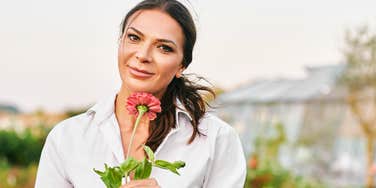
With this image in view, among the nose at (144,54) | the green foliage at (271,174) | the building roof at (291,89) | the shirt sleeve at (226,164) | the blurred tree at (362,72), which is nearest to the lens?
the nose at (144,54)

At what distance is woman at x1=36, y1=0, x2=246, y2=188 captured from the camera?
1.42m

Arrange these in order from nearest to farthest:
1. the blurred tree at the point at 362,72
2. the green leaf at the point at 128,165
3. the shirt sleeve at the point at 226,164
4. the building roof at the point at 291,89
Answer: the green leaf at the point at 128,165, the shirt sleeve at the point at 226,164, the blurred tree at the point at 362,72, the building roof at the point at 291,89

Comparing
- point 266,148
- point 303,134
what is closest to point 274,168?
point 266,148

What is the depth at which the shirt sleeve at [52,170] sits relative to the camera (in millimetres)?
1515

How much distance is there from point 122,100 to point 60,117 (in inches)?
441

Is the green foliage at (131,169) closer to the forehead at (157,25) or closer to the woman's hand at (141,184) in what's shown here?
the woman's hand at (141,184)

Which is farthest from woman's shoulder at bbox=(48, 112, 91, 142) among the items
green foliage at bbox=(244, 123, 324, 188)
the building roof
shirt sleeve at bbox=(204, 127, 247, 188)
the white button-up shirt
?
the building roof

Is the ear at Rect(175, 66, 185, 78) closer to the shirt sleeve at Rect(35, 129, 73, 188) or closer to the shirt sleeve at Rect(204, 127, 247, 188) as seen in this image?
the shirt sleeve at Rect(204, 127, 247, 188)

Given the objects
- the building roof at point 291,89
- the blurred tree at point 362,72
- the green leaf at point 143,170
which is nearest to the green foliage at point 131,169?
the green leaf at point 143,170

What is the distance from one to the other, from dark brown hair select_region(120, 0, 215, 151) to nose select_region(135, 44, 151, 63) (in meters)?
A: 0.09

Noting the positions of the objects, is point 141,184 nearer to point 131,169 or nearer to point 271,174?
point 131,169

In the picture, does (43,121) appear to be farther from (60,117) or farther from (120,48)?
(120,48)

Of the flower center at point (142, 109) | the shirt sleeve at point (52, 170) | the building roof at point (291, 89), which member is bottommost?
the building roof at point (291, 89)

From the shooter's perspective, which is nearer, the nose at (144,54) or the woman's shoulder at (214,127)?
the nose at (144,54)
